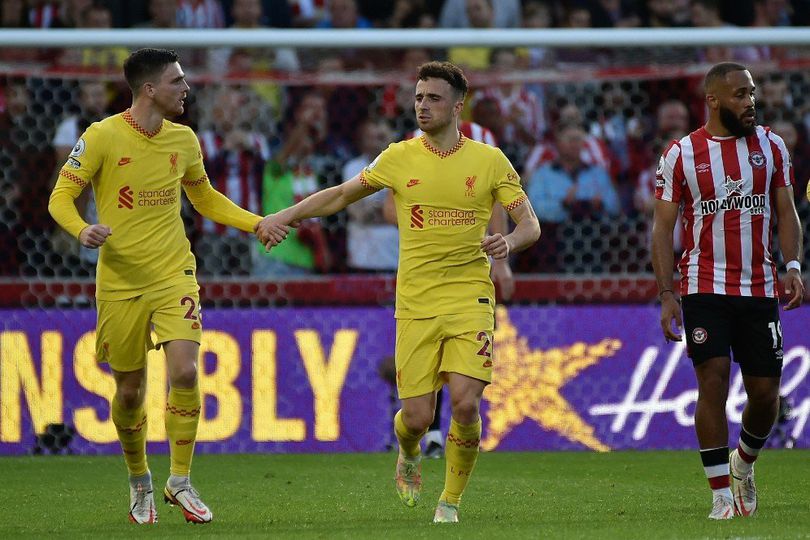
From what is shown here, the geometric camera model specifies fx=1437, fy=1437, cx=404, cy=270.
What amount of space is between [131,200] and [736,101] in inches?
110

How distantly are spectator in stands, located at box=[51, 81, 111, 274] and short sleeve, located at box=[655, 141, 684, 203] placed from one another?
4.93m

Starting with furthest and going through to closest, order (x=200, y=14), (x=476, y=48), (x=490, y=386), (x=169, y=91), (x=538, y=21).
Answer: (x=538, y=21) < (x=200, y=14) < (x=476, y=48) < (x=490, y=386) < (x=169, y=91)

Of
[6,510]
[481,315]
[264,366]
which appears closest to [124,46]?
[264,366]

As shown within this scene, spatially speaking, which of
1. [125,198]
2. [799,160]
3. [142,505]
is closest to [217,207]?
[125,198]

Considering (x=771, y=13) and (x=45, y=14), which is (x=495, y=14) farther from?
(x=45, y=14)

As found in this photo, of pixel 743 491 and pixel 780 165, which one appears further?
pixel 743 491

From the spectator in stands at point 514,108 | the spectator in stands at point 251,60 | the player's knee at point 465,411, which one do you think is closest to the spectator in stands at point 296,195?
the spectator in stands at point 251,60

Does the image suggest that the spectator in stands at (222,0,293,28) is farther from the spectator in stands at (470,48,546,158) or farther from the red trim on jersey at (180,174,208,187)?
the red trim on jersey at (180,174,208,187)

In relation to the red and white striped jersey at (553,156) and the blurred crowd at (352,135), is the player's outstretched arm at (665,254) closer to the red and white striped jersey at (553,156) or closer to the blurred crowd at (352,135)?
the blurred crowd at (352,135)

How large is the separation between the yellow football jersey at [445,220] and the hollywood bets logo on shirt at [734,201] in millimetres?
835

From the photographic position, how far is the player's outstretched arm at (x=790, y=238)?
6438 mm

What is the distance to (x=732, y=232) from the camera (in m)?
6.35

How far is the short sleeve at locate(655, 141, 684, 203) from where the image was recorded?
6.37 metres

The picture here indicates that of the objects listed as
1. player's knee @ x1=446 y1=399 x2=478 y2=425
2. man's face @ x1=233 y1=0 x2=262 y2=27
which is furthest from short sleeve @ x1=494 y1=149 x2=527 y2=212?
man's face @ x1=233 y1=0 x2=262 y2=27
